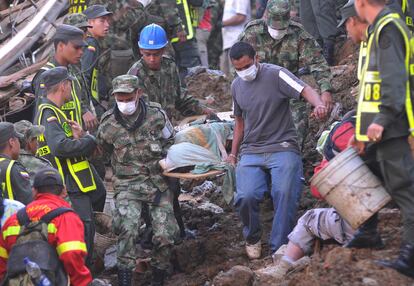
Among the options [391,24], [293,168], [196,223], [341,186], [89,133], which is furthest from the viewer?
[196,223]

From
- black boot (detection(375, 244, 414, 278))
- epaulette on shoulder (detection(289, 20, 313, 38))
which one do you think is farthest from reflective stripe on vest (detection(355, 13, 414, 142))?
epaulette on shoulder (detection(289, 20, 313, 38))

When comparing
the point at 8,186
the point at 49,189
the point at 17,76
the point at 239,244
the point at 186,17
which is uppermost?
the point at 49,189

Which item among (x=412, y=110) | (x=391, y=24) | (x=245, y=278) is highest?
(x=391, y=24)

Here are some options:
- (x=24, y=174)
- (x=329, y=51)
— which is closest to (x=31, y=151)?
(x=24, y=174)

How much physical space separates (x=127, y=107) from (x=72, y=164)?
831 mm

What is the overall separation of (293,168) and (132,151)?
1730 mm

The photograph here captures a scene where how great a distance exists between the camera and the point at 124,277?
9891 millimetres

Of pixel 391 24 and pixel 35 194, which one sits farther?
pixel 35 194

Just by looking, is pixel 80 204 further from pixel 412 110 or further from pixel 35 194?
pixel 412 110

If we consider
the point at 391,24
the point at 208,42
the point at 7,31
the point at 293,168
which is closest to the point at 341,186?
the point at 391,24

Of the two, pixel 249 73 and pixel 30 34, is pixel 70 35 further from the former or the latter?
pixel 30 34

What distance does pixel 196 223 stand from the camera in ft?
38.6

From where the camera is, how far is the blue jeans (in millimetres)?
9789

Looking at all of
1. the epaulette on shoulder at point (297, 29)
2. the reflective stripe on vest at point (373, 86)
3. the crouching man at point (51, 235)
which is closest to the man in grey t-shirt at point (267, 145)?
the epaulette on shoulder at point (297, 29)
